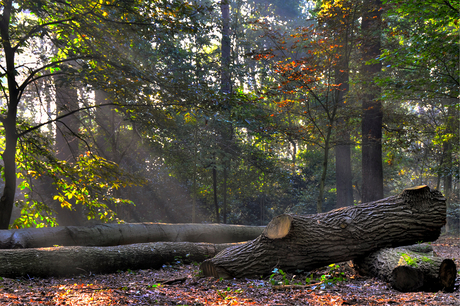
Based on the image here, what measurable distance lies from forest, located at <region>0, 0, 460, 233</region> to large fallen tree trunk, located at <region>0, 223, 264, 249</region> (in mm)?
759

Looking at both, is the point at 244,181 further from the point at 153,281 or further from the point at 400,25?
the point at 153,281

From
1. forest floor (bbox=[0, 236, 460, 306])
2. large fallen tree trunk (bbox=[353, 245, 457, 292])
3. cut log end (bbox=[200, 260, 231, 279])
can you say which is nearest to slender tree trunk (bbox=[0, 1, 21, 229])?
forest floor (bbox=[0, 236, 460, 306])

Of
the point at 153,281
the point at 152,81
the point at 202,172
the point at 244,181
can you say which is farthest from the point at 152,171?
the point at 153,281

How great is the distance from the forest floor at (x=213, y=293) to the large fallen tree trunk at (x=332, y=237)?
0.68 ft

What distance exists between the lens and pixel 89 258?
15.9 ft

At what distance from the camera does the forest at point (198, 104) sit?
618cm

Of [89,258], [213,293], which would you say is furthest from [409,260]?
[89,258]

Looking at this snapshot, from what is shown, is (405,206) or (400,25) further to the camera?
(400,25)

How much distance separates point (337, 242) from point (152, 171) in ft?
38.7

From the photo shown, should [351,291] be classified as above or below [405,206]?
below

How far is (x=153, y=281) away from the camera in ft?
→ 15.2

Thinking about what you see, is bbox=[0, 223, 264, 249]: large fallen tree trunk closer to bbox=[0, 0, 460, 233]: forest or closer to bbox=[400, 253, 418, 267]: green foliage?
bbox=[0, 0, 460, 233]: forest

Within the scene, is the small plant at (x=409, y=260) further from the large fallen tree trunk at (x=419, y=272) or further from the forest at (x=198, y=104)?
the forest at (x=198, y=104)

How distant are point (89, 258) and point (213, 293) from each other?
232 centimetres
